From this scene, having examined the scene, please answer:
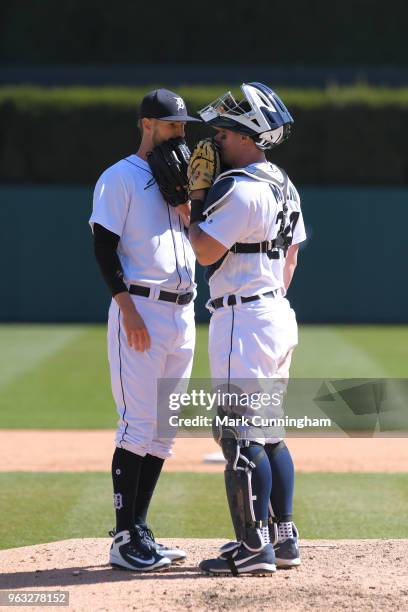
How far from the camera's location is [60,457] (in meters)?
8.11

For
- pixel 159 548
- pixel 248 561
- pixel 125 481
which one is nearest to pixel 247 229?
pixel 125 481

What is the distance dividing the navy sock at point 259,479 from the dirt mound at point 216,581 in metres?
0.27

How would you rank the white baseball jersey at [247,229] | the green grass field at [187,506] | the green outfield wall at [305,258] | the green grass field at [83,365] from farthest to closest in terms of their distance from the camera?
the green outfield wall at [305,258] < the green grass field at [83,365] < the green grass field at [187,506] < the white baseball jersey at [247,229]

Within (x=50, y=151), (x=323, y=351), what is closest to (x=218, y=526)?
(x=323, y=351)

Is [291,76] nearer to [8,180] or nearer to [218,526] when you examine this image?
[8,180]

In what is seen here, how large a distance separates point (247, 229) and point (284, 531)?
1.25m

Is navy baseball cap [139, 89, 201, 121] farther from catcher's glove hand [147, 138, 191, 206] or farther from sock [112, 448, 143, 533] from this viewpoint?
sock [112, 448, 143, 533]

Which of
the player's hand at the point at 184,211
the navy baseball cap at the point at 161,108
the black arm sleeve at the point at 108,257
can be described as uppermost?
the navy baseball cap at the point at 161,108

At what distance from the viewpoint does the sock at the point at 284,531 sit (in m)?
4.67

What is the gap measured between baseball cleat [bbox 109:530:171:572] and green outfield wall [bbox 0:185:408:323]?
50.1 feet

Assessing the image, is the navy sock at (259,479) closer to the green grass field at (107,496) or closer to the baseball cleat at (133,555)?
the baseball cleat at (133,555)

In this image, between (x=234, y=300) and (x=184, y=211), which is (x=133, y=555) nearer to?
(x=234, y=300)

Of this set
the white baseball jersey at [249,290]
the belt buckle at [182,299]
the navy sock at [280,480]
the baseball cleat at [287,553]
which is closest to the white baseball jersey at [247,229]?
the white baseball jersey at [249,290]

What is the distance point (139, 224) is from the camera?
475 centimetres
